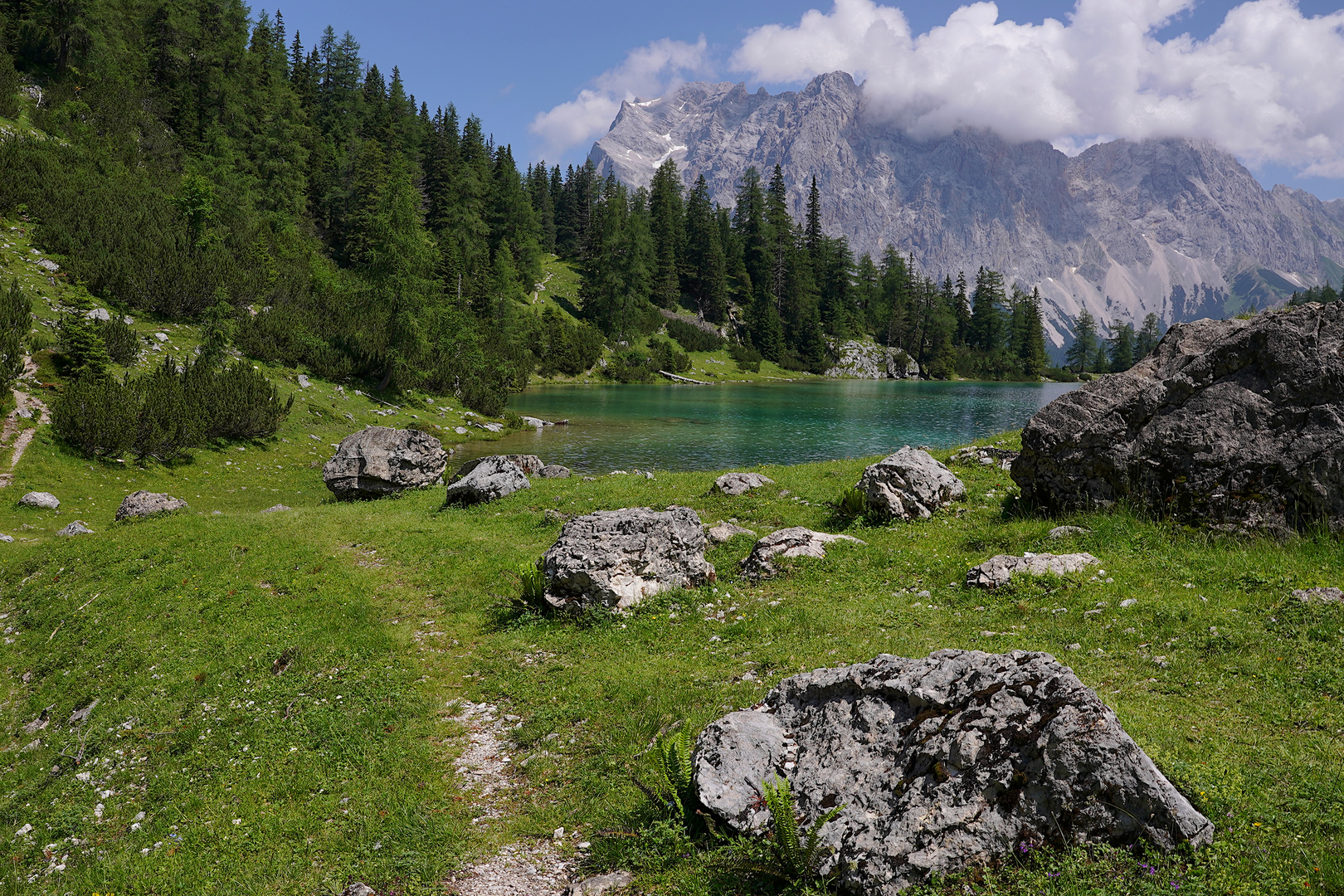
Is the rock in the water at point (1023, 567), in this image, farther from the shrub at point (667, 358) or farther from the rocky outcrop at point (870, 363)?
the rocky outcrop at point (870, 363)

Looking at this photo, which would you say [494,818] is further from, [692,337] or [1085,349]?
[1085,349]

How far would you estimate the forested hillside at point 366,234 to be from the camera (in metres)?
42.4

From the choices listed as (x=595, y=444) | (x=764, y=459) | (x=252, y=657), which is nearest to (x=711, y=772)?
(x=252, y=657)

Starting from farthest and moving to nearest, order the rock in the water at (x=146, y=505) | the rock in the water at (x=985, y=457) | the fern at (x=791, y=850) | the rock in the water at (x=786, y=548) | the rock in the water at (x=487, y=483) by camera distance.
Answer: the rock in the water at (x=487, y=483) < the rock in the water at (x=146, y=505) < the rock in the water at (x=985, y=457) < the rock in the water at (x=786, y=548) < the fern at (x=791, y=850)

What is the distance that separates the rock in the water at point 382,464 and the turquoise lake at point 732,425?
8890mm

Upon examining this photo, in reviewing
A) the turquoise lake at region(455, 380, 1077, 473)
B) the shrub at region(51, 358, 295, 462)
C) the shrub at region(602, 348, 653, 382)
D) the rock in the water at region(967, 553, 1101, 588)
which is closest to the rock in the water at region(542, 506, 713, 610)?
the rock in the water at region(967, 553, 1101, 588)

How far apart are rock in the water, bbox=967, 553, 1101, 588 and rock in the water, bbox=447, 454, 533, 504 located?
15237mm

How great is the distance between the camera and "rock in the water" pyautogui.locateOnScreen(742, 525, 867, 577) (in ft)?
43.2

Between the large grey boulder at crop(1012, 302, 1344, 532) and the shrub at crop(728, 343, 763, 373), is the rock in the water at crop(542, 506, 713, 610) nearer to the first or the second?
the large grey boulder at crop(1012, 302, 1344, 532)

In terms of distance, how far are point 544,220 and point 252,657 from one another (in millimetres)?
158643

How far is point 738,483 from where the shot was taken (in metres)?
20.4

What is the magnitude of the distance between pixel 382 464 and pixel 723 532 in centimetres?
1512

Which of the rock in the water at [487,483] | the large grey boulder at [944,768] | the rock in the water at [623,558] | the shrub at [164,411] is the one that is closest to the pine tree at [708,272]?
the shrub at [164,411]

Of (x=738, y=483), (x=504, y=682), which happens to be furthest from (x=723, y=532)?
(x=504, y=682)
